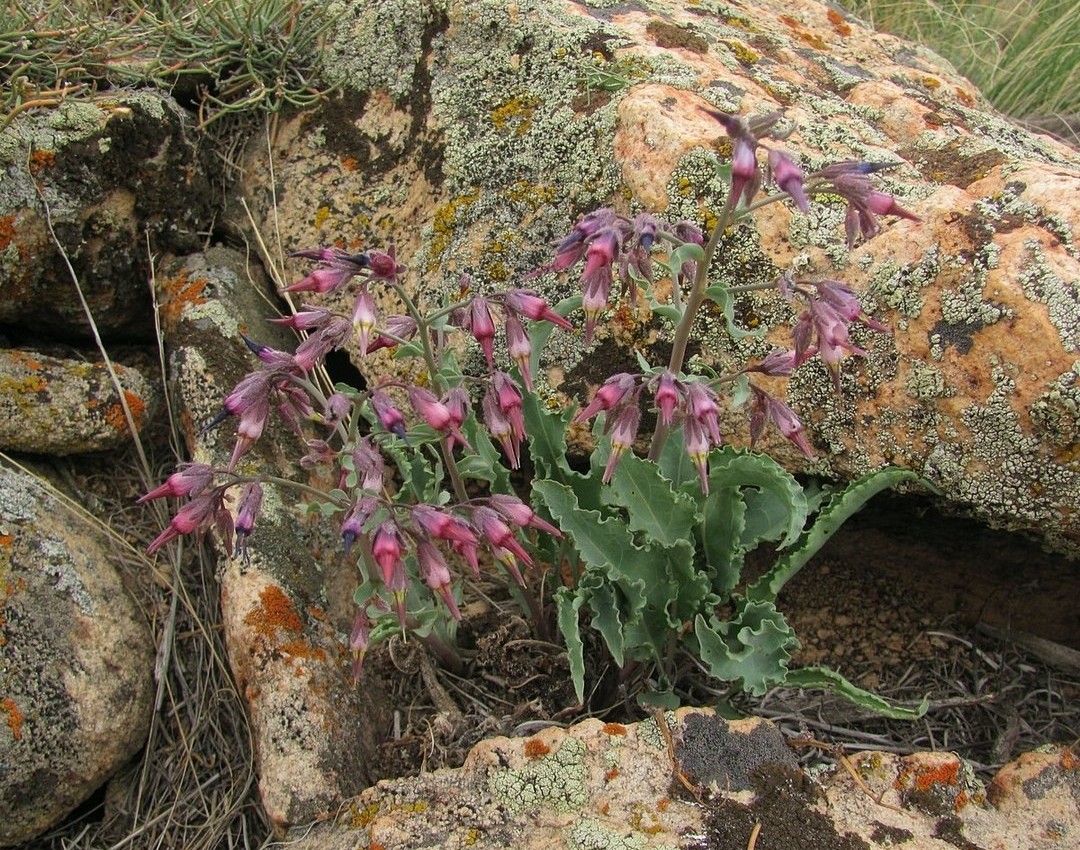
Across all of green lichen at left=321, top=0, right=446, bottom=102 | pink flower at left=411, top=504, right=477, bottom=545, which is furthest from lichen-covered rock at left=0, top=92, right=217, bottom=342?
pink flower at left=411, top=504, right=477, bottom=545

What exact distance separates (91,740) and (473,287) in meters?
1.89

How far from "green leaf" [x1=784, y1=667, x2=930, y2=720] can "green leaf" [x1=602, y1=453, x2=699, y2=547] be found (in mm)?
508

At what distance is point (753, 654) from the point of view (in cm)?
274

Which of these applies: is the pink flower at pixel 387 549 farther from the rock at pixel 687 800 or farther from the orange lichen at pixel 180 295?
the orange lichen at pixel 180 295

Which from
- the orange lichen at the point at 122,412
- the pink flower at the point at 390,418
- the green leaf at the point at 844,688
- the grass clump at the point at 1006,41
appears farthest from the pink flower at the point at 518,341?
the grass clump at the point at 1006,41

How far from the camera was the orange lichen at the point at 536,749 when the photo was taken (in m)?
2.56

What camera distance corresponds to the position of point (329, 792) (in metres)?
2.74

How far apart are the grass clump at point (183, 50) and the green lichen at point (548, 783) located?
284 centimetres

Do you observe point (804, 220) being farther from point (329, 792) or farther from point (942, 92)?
point (329, 792)

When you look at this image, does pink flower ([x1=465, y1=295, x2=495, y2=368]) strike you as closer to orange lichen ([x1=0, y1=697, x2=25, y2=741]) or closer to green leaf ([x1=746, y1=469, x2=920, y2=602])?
green leaf ([x1=746, y1=469, x2=920, y2=602])

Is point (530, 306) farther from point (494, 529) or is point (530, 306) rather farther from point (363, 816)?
point (363, 816)

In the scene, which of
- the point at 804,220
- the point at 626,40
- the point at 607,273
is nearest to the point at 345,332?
the point at 607,273

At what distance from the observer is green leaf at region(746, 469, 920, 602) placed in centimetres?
282

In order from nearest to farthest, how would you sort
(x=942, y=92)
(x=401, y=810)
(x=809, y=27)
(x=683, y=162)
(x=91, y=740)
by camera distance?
(x=401, y=810) → (x=91, y=740) → (x=683, y=162) → (x=942, y=92) → (x=809, y=27)
